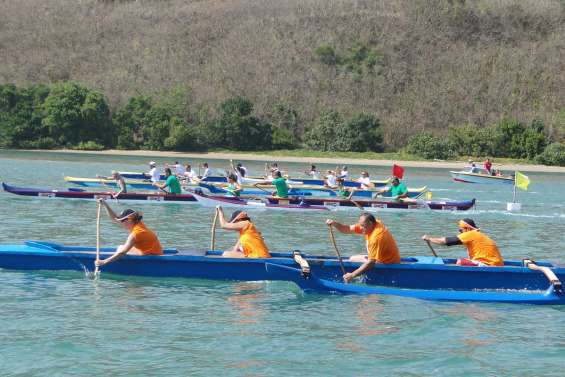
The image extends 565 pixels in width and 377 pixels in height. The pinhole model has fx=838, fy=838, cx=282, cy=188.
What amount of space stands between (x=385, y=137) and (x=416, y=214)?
45.4 m

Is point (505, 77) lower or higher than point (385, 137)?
higher

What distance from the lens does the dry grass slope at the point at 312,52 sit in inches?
3393

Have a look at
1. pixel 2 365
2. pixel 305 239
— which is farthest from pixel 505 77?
pixel 2 365

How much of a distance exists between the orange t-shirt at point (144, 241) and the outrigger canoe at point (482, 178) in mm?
35036

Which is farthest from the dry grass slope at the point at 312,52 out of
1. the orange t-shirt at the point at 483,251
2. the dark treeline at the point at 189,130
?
the orange t-shirt at the point at 483,251

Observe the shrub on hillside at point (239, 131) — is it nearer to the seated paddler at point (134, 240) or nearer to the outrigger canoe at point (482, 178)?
the outrigger canoe at point (482, 178)

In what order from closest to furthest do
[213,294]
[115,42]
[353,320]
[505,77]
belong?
[353,320]
[213,294]
[505,77]
[115,42]

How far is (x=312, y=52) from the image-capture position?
95500 millimetres

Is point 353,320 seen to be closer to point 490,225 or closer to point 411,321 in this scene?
point 411,321

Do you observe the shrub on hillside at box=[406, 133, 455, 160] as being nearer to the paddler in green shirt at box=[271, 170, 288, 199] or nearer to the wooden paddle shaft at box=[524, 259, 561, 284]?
the paddler in green shirt at box=[271, 170, 288, 199]

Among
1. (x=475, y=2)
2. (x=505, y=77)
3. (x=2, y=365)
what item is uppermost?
(x=475, y=2)

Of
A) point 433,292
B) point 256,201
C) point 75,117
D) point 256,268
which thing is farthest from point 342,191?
point 75,117

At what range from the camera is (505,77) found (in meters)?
90.4

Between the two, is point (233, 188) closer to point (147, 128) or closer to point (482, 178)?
point (482, 178)
